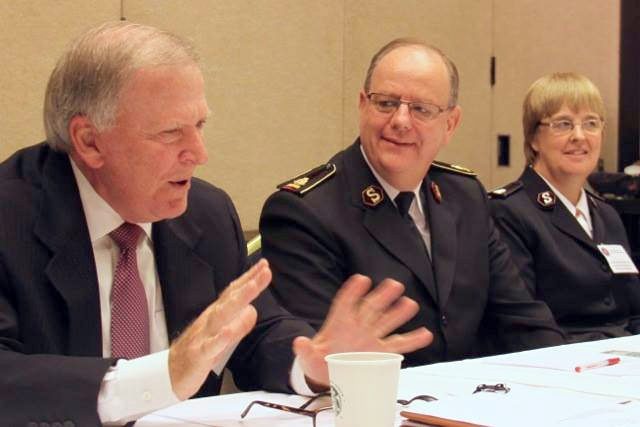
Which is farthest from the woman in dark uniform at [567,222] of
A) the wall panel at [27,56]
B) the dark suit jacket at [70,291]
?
the wall panel at [27,56]

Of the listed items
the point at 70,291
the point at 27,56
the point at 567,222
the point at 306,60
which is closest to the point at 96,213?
the point at 70,291

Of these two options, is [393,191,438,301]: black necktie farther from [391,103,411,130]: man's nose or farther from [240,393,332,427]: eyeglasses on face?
[240,393,332,427]: eyeglasses on face

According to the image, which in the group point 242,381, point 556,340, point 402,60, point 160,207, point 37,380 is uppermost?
point 402,60

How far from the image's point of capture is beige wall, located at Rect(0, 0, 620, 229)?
358 centimetres

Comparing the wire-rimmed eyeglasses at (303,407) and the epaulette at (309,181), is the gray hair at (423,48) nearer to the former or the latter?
the epaulette at (309,181)

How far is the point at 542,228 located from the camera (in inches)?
137

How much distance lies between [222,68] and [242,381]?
221cm

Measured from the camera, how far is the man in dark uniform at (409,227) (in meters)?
2.72

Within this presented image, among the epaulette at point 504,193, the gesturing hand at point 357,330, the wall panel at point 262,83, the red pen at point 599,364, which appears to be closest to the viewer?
the gesturing hand at point 357,330

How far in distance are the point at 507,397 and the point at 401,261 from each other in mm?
1115

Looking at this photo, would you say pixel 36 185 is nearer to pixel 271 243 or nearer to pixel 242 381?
pixel 242 381

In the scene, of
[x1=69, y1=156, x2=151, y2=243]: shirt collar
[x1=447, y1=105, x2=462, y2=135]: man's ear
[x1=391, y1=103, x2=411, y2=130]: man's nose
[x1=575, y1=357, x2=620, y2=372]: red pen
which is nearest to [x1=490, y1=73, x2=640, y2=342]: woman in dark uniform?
[x1=447, y1=105, x2=462, y2=135]: man's ear

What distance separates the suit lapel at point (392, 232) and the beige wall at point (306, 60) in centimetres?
133

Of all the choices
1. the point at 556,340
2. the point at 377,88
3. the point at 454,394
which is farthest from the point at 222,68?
the point at 454,394
